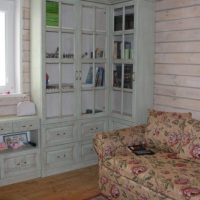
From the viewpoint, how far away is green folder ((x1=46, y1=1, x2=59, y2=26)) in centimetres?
352

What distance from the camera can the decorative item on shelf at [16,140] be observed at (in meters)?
3.58

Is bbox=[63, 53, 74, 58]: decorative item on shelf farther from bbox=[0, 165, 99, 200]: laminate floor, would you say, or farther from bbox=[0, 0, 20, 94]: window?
bbox=[0, 165, 99, 200]: laminate floor

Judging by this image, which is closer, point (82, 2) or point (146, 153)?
point (146, 153)

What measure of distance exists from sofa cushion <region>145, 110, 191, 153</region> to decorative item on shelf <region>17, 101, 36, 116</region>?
4.36 ft

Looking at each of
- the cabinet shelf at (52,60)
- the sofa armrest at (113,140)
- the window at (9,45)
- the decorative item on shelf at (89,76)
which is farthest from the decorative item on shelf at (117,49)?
the window at (9,45)

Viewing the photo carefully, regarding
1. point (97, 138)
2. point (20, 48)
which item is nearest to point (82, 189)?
point (97, 138)

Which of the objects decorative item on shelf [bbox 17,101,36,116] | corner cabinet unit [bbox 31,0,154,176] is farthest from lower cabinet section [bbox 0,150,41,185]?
decorative item on shelf [bbox 17,101,36,116]

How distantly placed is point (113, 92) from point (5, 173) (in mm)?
1673

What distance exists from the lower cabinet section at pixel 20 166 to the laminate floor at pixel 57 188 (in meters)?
0.07

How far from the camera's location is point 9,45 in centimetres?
373

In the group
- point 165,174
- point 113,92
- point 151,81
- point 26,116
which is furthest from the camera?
point 113,92

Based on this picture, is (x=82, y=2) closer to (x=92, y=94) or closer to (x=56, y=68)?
(x=56, y=68)

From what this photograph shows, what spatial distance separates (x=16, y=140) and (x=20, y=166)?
327 mm

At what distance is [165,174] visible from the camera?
2.57 meters
